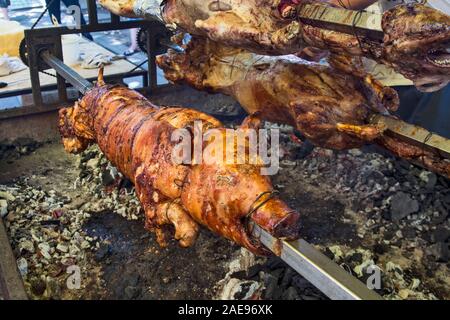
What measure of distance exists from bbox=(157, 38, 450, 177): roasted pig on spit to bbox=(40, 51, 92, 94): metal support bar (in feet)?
3.62

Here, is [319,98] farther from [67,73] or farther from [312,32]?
[67,73]

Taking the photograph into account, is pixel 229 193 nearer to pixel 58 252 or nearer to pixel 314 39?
pixel 314 39

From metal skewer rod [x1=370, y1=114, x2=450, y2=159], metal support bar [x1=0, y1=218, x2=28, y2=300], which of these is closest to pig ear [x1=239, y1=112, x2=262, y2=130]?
metal skewer rod [x1=370, y1=114, x2=450, y2=159]

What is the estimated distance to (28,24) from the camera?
39.3ft

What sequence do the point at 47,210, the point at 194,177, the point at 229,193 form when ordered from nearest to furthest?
the point at 229,193, the point at 194,177, the point at 47,210

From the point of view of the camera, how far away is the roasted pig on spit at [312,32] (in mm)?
1891

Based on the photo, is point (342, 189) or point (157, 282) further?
point (342, 189)

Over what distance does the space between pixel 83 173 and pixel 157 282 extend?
1626mm

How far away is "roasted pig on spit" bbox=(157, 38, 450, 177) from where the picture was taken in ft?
8.14

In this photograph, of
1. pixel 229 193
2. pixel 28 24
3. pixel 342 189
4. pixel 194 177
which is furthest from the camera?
pixel 28 24

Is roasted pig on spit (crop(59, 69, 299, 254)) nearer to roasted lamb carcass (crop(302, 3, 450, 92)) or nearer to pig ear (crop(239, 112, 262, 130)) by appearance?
pig ear (crop(239, 112, 262, 130))

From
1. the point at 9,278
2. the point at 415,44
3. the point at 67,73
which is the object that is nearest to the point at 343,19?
the point at 415,44

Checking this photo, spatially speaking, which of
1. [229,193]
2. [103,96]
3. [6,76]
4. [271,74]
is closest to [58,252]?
[103,96]

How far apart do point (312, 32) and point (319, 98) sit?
51 cm
